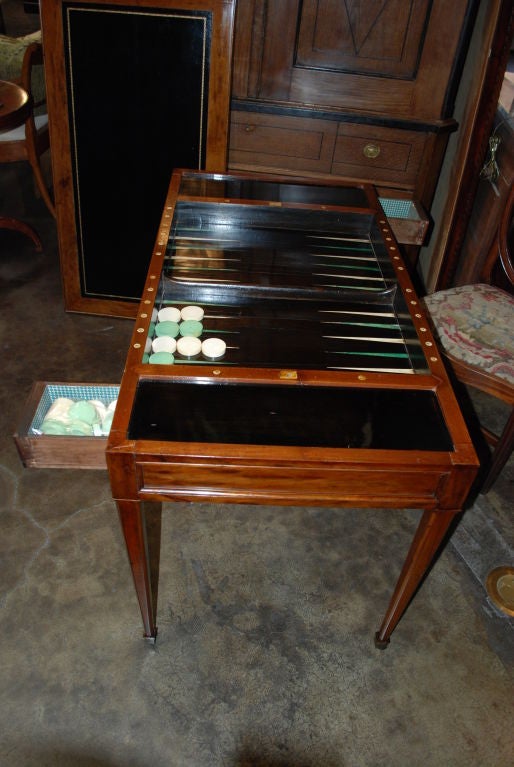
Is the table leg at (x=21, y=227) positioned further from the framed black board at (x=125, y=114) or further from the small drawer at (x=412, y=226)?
the small drawer at (x=412, y=226)

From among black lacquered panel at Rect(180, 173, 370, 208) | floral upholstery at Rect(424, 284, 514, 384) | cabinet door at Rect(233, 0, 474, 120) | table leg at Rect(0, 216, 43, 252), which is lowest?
table leg at Rect(0, 216, 43, 252)

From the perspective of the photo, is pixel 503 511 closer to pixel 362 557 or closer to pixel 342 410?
pixel 362 557

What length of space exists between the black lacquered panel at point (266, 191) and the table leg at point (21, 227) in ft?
5.34

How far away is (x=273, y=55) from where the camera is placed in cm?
245

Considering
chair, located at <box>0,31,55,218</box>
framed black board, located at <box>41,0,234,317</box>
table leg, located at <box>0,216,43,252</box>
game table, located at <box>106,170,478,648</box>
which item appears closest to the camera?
game table, located at <box>106,170,478,648</box>

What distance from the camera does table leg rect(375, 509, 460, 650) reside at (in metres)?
1.34

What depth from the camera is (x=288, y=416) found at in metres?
1.28

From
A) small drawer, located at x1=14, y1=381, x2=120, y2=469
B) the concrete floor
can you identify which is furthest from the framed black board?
the concrete floor

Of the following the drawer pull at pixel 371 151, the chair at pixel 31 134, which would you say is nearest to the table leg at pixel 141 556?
the drawer pull at pixel 371 151

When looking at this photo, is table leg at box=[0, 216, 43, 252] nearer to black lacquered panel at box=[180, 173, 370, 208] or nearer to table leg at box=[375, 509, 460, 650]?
black lacquered panel at box=[180, 173, 370, 208]

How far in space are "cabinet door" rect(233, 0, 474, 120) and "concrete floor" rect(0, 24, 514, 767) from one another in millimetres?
1643

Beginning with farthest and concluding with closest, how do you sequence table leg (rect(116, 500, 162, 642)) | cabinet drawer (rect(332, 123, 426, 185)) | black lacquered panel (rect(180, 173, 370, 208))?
cabinet drawer (rect(332, 123, 426, 185))
black lacquered panel (rect(180, 173, 370, 208))
table leg (rect(116, 500, 162, 642))

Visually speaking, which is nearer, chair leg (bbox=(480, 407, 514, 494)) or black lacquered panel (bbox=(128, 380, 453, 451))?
black lacquered panel (bbox=(128, 380, 453, 451))

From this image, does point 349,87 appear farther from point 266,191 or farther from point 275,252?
point 275,252
